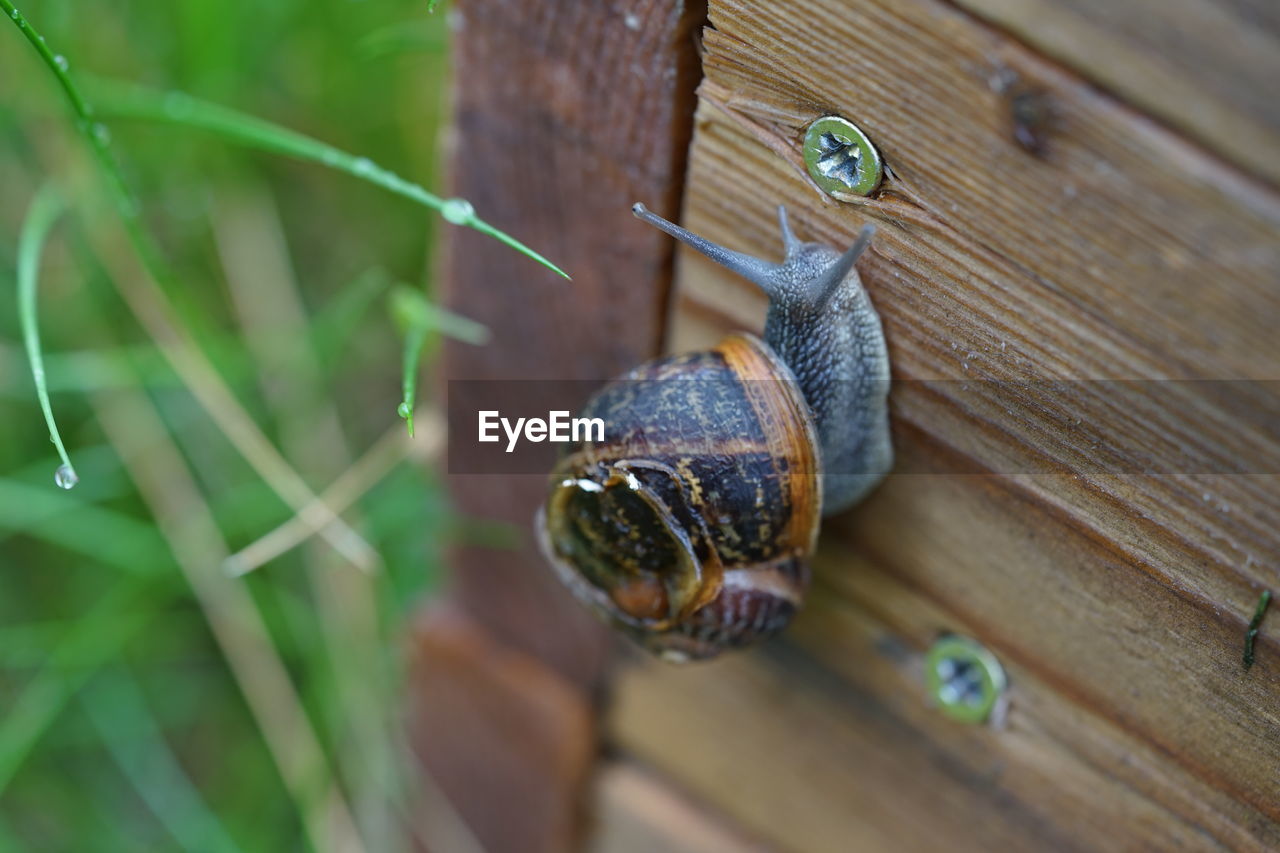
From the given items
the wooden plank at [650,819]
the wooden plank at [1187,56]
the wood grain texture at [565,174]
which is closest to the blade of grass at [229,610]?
the wooden plank at [650,819]

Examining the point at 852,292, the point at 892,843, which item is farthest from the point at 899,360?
the point at 892,843

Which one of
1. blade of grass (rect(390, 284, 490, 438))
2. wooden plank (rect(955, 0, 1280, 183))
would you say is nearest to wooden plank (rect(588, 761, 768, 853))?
blade of grass (rect(390, 284, 490, 438))

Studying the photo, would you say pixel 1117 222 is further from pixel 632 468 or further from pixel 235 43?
pixel 235 43

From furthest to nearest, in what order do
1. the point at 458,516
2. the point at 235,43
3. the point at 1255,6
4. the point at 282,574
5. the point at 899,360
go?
the point at 282,574 < the point at 235,43 < the point at 458,516 < the point at 899,360 < the point at 1255,6

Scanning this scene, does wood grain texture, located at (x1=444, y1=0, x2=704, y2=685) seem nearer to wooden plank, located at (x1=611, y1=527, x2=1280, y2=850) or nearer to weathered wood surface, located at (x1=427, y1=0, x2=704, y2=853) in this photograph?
weathered wood surface, located at (x1=427, y1=0, x2=704, y2=853)

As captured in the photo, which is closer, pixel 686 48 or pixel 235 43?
pixel 686 48
